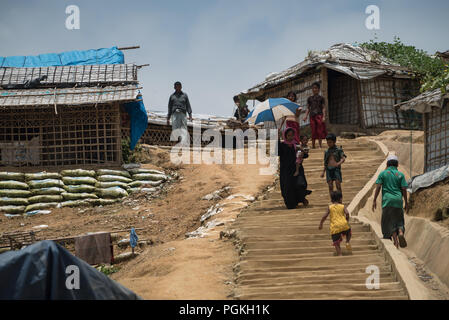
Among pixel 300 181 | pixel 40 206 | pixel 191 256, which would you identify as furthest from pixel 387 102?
pixel 191 256

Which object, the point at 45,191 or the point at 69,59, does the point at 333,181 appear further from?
the point at 69,59

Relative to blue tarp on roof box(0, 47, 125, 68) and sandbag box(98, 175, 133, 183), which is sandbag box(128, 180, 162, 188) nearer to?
sandbag box(98, 175, 133, 183)

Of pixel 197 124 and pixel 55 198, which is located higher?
pixel 197 124

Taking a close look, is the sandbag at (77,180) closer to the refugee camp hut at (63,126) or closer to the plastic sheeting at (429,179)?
the refugee camp hut at (63,126)

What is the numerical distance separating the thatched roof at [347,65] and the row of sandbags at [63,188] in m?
6.83

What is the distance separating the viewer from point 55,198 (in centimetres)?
1502

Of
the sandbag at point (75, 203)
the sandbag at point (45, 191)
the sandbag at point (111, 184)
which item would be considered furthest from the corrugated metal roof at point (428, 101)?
the sandbag at point (45, 191)

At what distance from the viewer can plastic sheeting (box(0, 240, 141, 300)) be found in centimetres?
405

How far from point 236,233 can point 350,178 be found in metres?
3.94

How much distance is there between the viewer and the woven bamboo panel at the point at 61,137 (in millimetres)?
16938

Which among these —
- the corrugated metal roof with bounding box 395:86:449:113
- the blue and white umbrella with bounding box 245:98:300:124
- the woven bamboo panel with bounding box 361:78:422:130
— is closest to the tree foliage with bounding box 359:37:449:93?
the woven bamboo panel with bounding box 361:78:422:130

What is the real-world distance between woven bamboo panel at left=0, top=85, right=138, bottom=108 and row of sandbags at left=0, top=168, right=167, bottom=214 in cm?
211
